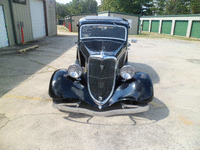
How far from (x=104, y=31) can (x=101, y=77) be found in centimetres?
197

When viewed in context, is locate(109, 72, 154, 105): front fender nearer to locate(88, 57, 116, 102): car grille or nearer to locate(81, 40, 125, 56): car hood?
locate(88, 57, 116, 102): car grille

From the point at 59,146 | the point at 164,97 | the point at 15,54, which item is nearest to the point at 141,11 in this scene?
the point at 15,54

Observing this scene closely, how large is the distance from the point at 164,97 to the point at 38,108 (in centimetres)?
356

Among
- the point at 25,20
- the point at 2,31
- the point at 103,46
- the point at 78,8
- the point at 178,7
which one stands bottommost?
the point at 103,46

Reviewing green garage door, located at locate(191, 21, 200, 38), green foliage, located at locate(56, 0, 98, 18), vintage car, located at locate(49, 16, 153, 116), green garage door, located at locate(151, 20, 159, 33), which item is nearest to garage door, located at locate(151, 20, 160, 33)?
green garage door, located at locate(151, 20, 159, 33)

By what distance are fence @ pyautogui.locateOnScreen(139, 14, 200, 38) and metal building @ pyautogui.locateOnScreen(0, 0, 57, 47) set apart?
18751 millimetres

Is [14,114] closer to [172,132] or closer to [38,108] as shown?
[38,108]

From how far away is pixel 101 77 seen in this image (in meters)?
3.50

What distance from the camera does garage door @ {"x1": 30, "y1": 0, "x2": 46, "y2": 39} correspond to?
14539 mm

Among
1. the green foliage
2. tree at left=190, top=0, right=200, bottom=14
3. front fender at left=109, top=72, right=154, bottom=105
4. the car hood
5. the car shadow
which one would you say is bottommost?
the car shadow

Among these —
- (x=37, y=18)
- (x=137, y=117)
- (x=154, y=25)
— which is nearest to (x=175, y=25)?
(x=154, y=25)

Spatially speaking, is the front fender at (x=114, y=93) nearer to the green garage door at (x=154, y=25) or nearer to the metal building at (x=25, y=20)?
the metal building at (x=25, y=20)

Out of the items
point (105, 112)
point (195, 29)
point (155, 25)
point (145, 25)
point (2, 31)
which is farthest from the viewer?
point (145, 25)

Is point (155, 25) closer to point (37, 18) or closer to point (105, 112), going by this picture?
point (37, 18)
